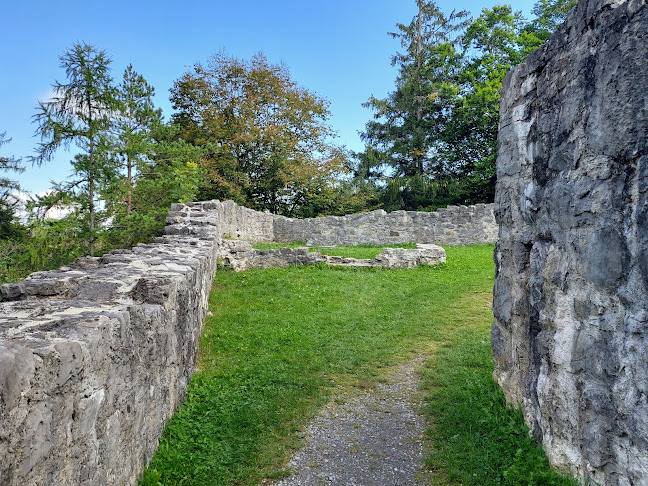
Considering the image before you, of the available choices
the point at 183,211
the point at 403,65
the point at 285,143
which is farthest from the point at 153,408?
the point at 403,65

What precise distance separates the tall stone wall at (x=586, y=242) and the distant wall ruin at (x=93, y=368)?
3248 mm

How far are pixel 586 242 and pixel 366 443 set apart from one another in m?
2.74

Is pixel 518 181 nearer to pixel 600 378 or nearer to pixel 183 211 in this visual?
pixel 600 378

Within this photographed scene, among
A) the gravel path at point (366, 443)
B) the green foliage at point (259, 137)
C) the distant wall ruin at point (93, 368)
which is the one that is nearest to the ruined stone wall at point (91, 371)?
the distant wall ruin at point (93, 368)

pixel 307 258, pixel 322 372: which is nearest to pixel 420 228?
pixel 307 258

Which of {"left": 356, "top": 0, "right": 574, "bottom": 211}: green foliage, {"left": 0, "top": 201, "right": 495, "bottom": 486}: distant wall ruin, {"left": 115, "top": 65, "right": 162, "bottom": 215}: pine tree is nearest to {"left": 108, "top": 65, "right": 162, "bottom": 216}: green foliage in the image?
{"left": 115, "top": 65, "right": 162, "bottom": 215}: pine tree

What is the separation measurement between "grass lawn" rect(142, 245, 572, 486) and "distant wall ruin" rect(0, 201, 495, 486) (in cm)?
40

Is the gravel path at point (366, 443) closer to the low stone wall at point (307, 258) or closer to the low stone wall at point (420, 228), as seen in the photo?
the low stone wall at point (307, 258)

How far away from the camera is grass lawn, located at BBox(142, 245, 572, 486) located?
4.07m

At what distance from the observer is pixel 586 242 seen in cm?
338

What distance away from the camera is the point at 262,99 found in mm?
27875

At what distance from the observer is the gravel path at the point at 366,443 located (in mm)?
4035

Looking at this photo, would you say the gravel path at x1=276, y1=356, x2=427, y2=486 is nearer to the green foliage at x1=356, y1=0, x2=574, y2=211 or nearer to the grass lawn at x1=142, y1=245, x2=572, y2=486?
the grass lawn at x1=142, y1=245, x2=572, y2=486

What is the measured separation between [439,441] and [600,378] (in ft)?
6.12
